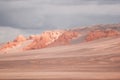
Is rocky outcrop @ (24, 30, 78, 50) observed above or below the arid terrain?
above

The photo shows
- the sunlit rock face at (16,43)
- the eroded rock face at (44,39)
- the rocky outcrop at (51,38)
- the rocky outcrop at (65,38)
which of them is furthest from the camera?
the sunlit rock face at (16,43)

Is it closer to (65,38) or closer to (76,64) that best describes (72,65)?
(76,64)

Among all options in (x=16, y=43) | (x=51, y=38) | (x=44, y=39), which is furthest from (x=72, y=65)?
(x=16, y=43)

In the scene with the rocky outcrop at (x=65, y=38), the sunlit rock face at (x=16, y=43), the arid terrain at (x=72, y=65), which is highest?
the sunlit rock face at (x=16, y=43)

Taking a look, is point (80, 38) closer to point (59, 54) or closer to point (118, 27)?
point (118, 27)

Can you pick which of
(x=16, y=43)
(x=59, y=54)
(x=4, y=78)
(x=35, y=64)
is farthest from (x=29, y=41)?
(x=4, y=78)

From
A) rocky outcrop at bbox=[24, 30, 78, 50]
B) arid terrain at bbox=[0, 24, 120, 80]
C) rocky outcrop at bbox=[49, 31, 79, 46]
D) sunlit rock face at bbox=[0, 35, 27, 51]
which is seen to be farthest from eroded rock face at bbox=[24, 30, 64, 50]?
arid terrain at bbox=[0, 24, 120, 80]

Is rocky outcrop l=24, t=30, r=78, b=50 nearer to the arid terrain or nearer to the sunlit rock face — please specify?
the sunlit rock face

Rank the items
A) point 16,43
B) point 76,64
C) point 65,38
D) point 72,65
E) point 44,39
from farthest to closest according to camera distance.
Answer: point 16,43 < point 44,39 < point 65,38 < point 76,64 < point 72,65

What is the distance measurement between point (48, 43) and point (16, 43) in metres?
10.8

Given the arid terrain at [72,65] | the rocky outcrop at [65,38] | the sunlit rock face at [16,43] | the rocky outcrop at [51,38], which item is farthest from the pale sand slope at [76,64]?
the sunlit rock face at [16,43]

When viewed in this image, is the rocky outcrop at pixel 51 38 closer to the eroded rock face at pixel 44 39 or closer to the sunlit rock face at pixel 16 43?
the eroded rock face at pixel 44 39

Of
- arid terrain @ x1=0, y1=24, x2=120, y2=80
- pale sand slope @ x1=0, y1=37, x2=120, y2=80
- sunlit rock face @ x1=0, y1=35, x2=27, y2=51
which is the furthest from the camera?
sunlit rock face @ x1=0, y1=35, x2=27, y2=51

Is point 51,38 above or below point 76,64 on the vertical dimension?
above
